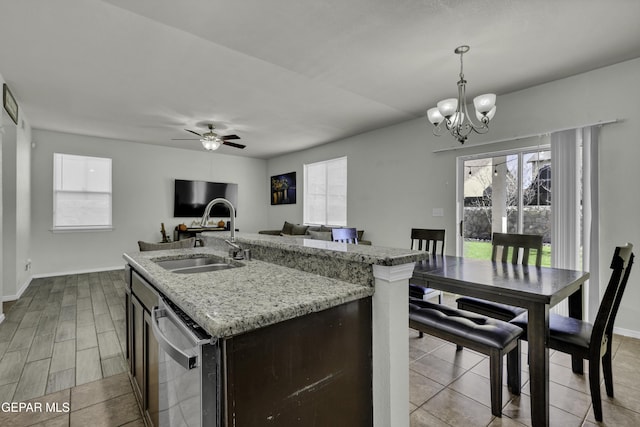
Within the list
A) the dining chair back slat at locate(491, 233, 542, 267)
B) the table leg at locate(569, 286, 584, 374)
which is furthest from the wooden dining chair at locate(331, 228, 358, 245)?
the table leg at locate(569, 286, 584, 374)

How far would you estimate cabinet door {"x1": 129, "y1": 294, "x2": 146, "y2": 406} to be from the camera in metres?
1.56

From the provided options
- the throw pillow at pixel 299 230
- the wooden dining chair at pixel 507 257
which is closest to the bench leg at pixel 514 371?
the wooden dining chair at pixel 507 257

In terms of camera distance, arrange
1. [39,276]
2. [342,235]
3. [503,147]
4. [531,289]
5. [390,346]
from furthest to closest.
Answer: [39,276], [503,147], [342,235], [531,289], [390,346]

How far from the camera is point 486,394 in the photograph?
1939 millimetres

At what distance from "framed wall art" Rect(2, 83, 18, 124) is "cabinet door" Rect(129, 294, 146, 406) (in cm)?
311

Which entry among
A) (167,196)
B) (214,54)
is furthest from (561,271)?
(167,196)

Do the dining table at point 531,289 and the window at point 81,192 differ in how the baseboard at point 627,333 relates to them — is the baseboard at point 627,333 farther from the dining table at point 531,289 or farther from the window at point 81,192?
the window at point 81,192

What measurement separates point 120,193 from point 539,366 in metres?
6.73

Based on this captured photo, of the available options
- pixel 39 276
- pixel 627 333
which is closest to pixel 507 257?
pixel 627 333

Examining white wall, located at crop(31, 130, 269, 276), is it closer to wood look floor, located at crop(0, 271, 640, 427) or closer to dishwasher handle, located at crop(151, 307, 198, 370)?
wood look floor, located at crop(0, 271, 640, 427)

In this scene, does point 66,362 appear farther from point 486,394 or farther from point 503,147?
point 503,147

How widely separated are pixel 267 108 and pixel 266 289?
3416 millimetres

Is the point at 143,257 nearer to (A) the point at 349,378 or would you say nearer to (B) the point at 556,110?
(A) the point at 349,378

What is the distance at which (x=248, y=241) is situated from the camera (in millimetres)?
1906
